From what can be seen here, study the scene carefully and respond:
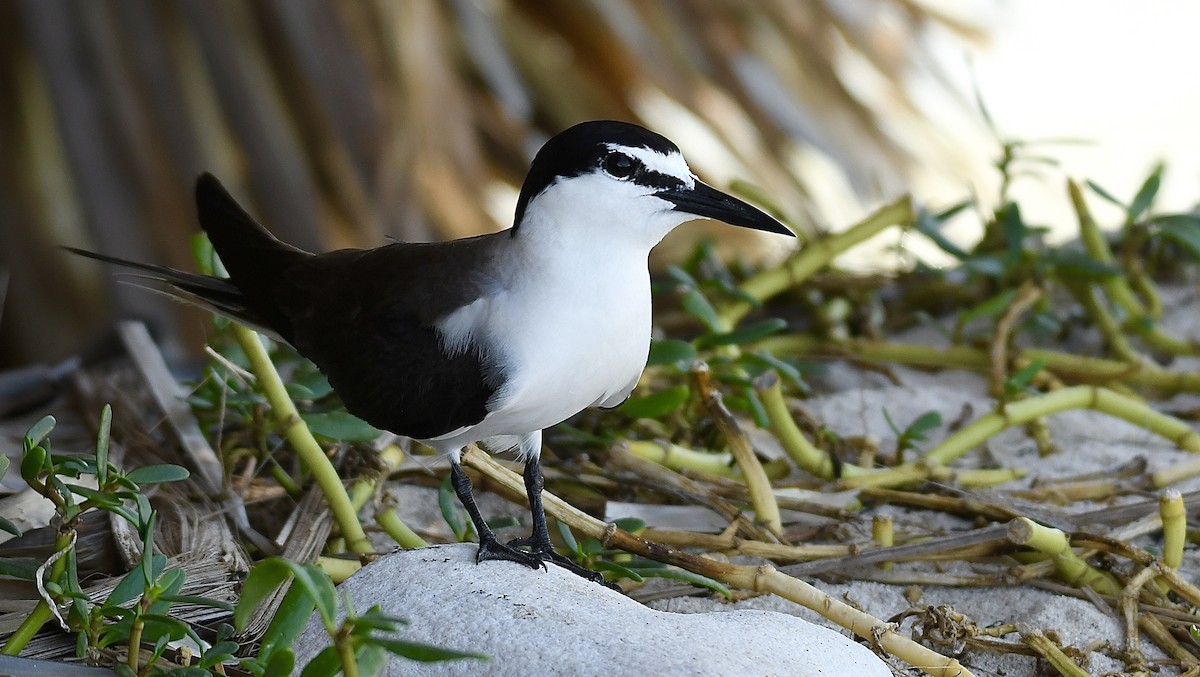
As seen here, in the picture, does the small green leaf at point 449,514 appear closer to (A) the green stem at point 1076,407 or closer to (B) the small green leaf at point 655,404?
(B) the small green leaf at point 655,404

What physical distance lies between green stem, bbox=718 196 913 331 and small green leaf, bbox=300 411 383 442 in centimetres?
76

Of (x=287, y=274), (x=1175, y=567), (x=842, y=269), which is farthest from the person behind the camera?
(x=842, y=269)

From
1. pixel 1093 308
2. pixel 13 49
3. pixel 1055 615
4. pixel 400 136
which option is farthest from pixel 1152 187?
pixel 13 49

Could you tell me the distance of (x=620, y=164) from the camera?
4.44ft

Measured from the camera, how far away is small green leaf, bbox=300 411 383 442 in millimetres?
1508

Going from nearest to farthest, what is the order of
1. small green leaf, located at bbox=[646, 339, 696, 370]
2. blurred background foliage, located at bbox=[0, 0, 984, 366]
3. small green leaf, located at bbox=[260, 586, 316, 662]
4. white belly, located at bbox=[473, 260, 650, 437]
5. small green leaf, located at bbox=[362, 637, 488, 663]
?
small green leaf, located at bbox=[362, 637, 488, 663]
small green leaf, located at bbox=[260, 586, 316, 662]
white belly, located at bbox=[473, 260, 650, 437]
small green leaf, located at bbox=[646, 339, 696, 370]
blurred background foliage, located at bbox=[0, 0, 984, 366]

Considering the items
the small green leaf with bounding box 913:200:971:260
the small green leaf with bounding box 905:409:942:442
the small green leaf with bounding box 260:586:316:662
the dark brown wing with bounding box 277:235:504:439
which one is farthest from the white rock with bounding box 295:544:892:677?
the small green leaf with bounding box 913:200:971:260

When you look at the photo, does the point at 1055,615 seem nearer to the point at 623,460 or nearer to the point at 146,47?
the point at 623,460

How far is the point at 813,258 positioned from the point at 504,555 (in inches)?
38.9

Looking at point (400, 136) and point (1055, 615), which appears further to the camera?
point (400, 136)

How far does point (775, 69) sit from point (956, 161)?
2.13 feet

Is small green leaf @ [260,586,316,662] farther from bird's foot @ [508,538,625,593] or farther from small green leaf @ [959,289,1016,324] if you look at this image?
small green leaf @ [959,289,1016,324]

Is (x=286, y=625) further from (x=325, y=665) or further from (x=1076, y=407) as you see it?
(x=1076, y=407)

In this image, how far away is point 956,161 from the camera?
375cm
